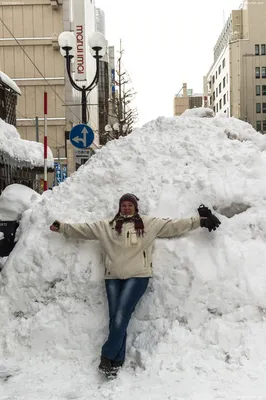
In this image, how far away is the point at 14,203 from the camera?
5629 mm

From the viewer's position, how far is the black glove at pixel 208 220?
4.30 metres

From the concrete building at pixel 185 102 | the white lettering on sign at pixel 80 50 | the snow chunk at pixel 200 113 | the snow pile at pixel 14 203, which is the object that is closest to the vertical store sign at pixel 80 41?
the white lettering on sign at pixel 80 50

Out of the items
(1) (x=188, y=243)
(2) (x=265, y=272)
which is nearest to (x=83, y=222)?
(1) (x=188, y=243)

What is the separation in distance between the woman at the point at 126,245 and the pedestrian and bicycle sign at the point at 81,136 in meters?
5.94

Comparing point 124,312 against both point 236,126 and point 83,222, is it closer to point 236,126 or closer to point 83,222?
point 83,222

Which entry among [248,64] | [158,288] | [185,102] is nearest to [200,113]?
[158,288]

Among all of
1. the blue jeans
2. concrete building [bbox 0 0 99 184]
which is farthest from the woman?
concrete building [bbox 0 0 99 184]

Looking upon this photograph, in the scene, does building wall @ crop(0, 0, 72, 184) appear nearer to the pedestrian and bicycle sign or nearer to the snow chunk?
the pedestrian and bicycle sign

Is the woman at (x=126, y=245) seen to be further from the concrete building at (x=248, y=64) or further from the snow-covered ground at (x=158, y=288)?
the concrete building at (x=248, y=64)

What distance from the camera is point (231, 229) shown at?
15.0 ft

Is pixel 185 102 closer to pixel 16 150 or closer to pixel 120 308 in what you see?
pixel 16 150

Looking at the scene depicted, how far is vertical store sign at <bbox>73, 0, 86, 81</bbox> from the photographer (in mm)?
24422

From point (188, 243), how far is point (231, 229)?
51 cm

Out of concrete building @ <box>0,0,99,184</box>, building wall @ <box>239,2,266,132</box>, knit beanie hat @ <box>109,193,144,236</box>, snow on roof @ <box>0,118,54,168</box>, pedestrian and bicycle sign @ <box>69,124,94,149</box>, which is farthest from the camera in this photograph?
building wall @ <box>239,2,266,132</box>
